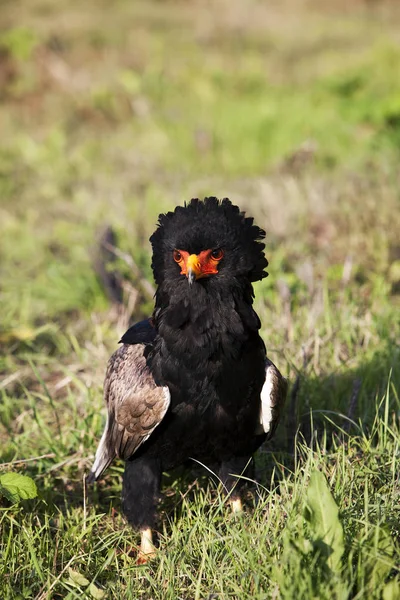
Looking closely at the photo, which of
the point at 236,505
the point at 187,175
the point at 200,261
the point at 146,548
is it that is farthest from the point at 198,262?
the point at 187,175

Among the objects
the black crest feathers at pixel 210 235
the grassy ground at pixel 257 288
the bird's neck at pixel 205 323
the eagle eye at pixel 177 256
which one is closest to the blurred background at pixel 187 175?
the grassy ground at pixel 257 288

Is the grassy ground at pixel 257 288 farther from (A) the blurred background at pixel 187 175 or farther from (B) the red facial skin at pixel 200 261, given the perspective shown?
(B) the red facial skin at pixel 200 261

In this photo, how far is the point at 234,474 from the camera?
3355mm

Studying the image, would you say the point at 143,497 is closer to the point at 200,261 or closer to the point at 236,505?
the point at 236,505

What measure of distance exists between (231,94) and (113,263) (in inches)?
283

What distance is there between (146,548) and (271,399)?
0.91 m

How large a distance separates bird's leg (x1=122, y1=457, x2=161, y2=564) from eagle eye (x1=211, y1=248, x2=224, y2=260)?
1.04 m

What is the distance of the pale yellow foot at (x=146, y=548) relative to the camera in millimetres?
3231

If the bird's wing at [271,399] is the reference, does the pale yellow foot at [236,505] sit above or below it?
below

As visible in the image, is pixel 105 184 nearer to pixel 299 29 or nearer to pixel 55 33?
pixel 55 33

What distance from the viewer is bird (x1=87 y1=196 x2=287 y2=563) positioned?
307 cm

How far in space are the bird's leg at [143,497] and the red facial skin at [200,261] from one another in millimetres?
982

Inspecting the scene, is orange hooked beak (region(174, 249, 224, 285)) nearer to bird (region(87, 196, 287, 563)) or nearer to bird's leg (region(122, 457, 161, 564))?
bird (region(87, 196, 287, 563))

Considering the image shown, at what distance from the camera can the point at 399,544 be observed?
273 cm
